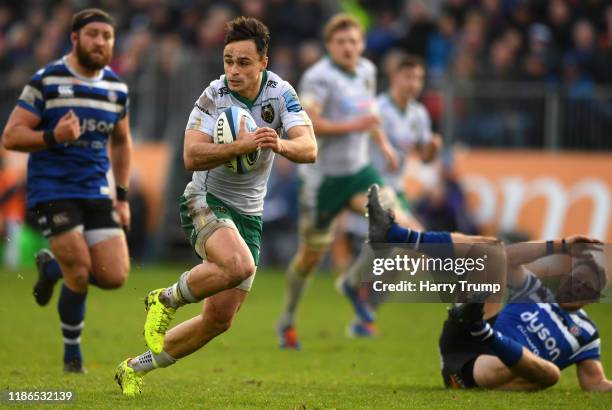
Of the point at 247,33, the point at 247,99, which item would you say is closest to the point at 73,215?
the point at 247,99

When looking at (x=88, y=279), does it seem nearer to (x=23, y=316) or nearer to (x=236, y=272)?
(x=236, y=272)

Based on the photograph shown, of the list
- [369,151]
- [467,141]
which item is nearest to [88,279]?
[369,151]

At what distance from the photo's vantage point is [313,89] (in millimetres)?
12734

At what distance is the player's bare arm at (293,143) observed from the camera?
7633 mm

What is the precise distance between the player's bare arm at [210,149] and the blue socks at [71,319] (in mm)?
2570

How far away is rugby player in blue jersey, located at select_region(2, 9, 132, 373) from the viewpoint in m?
9.74

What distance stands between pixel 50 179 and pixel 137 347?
2.57 meters

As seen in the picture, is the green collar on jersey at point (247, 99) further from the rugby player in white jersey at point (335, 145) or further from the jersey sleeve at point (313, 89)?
the jersey sleeve at point (313, 89)

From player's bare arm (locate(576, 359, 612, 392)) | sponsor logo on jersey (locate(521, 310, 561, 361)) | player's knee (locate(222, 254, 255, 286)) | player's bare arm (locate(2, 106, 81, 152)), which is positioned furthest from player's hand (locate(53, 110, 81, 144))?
player's bare arm (locate(576, 359, 612, 392))

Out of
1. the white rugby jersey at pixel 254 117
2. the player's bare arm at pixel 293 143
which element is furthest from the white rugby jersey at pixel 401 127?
the player's bare arm at pixel 293 143

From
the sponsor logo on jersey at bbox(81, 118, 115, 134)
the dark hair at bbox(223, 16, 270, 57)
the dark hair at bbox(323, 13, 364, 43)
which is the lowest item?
the sponsor logo on jersey at bbox(81, 118, 115, 134)

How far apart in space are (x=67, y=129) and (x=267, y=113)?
199 centimetres

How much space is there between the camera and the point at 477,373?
8.87m

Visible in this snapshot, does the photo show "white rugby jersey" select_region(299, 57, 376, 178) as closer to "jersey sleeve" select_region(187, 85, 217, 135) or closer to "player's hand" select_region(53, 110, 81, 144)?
"player's hand" select_region(53, 110, 81, 144)
